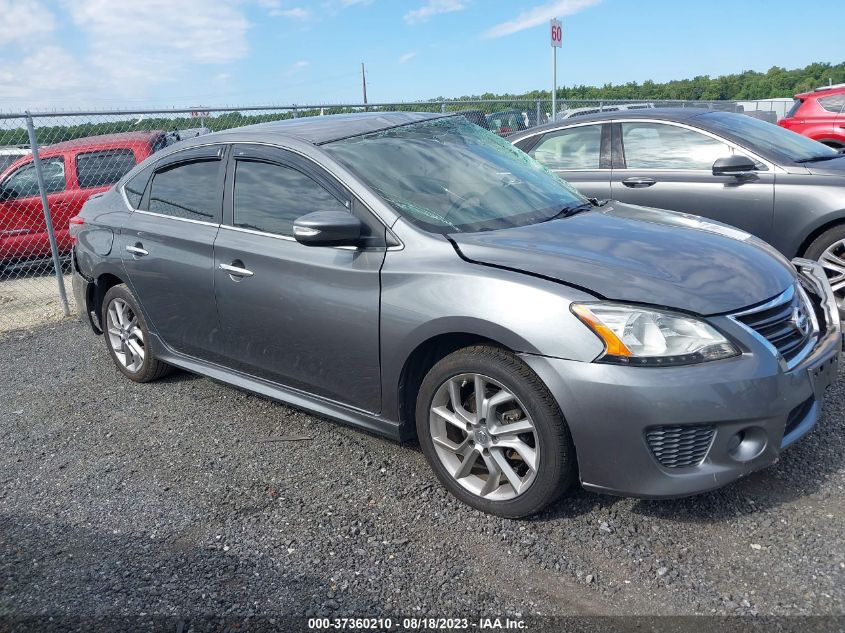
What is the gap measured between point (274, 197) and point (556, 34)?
9.95m

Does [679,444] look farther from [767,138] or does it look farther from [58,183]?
[58,183]

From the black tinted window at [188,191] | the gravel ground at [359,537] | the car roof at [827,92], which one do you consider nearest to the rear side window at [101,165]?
the black tinted window at [188,191]

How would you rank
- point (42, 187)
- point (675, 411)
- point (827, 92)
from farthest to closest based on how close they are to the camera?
point (827, 92), point (42, 187), point (675, 411)

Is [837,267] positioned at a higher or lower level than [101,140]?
lower

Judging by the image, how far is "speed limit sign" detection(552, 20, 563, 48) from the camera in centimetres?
1225

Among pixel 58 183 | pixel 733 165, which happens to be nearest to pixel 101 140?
pixel 58 183

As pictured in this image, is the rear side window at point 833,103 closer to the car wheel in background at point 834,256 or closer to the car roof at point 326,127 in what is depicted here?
the car wheel in background at point 834,256

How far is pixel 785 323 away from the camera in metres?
2.95

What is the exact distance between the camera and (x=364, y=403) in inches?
135

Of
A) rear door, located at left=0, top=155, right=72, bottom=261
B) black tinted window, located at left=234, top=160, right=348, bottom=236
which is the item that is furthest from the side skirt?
rear door, located at left=0, top=155, right=72, bottom=261

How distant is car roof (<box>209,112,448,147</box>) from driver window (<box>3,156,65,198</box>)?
5.59m

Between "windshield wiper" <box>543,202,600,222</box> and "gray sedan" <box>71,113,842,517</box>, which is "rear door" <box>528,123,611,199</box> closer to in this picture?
"gray sedan" <box>71,113,842,517</box>

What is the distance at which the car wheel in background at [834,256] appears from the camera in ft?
17.2

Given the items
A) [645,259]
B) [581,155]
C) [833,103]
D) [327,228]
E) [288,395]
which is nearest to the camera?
[645,259]
